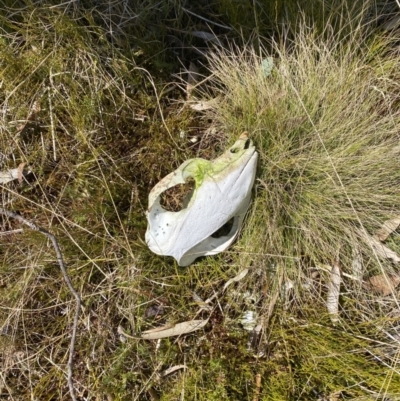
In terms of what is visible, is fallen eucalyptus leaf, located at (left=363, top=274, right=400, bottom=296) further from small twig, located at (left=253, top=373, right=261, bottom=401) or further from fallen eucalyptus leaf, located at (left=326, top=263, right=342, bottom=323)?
small twig, located at (left=253, top=373, right=261, bottom=401)

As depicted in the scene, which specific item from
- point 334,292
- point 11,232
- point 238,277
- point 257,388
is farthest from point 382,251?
point 11,232

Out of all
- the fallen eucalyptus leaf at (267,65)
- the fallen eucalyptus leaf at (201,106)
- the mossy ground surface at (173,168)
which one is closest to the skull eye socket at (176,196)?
the mossy ground surface at (173,168)

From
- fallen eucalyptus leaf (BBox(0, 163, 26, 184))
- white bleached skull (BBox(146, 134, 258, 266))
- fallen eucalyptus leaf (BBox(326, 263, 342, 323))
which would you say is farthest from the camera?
fallen eucalyptus leaf (BBox(0, 163, 26, 184))

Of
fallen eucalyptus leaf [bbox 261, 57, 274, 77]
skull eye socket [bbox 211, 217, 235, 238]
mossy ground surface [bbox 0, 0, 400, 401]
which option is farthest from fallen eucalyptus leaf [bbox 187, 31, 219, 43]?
skull eye socket [bbox 211, 217, 235, 238]

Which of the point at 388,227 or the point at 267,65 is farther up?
the point at 267,65

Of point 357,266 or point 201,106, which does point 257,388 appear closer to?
point 357,266

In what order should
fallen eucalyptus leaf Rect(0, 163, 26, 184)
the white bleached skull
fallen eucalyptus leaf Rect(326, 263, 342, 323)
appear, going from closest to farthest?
the white bleached skull → fallen eucalyptus leaf Rect(326, 263, 342, 323) → fallen eucalyptus leaf Rect(0, 163, 26, 184)

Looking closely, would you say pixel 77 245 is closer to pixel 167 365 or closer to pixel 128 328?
pixel 128 328

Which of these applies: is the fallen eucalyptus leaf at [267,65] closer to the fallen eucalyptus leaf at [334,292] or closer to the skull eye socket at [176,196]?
the skull eye socket at [176,196]
